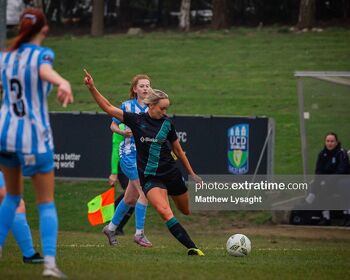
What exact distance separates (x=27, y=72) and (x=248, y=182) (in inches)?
431

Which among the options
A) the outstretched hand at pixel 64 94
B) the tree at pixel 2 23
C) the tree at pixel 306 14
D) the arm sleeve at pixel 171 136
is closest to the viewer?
the outstretched hand at pixel 64 94

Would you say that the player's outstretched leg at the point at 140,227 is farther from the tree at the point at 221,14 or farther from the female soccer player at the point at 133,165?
the tree at the point at 221,14

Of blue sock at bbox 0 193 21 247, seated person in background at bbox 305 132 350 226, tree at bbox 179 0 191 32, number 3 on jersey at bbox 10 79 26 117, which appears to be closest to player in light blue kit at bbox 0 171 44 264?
blue sock at bbox 0 193 21 247

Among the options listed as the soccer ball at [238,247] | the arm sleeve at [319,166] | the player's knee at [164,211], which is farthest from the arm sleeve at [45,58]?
the arm sleeve at [319,166]

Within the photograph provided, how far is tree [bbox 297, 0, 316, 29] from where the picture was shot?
1355 inches

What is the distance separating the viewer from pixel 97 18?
1479 inches

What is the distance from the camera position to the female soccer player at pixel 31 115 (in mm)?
7852

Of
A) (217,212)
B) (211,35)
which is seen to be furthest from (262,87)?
(217,212)

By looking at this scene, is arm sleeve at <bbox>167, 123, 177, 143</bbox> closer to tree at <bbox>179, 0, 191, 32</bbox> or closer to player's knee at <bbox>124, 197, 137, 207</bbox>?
player's knee at <bbox>124, 197, 137, 207</bbox>

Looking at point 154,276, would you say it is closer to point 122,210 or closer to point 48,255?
point 48,255

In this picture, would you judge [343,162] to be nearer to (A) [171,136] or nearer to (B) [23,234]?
(A) [171,136]

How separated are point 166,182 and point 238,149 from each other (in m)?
7.40

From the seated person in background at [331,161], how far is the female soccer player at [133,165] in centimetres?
518

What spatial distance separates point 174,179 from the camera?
11078 mm
